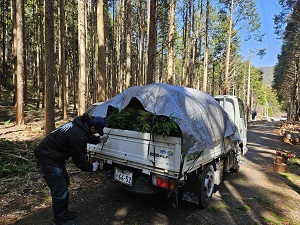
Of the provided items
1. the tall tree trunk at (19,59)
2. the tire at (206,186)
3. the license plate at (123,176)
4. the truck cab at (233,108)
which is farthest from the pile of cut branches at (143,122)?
the tall tree trunk at (19,59)

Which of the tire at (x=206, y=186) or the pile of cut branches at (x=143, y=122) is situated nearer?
the pile of cut branches at (x=143, y=122)

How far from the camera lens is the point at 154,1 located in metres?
8.20

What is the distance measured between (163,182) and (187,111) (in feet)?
4.29

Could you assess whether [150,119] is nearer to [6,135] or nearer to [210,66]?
[6,135]

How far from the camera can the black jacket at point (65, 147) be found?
3135 millimetres

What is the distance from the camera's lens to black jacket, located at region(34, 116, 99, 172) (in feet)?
10.3

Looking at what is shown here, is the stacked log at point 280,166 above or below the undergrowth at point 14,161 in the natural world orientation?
below

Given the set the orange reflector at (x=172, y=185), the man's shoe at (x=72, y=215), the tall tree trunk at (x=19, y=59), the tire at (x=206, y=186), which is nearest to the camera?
the orange reflector at (x=172, y=185)

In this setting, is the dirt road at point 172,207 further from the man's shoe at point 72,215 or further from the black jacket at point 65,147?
the black jacket at point 65,147

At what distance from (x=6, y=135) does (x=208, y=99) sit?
8.55 m

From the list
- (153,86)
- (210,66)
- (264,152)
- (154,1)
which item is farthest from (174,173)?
(210,66)

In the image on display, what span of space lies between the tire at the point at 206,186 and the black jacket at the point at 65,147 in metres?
2.20

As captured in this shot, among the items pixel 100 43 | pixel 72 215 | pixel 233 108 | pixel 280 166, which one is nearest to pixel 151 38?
pixel 100 43

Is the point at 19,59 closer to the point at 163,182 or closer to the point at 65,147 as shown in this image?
the point at 65,147
